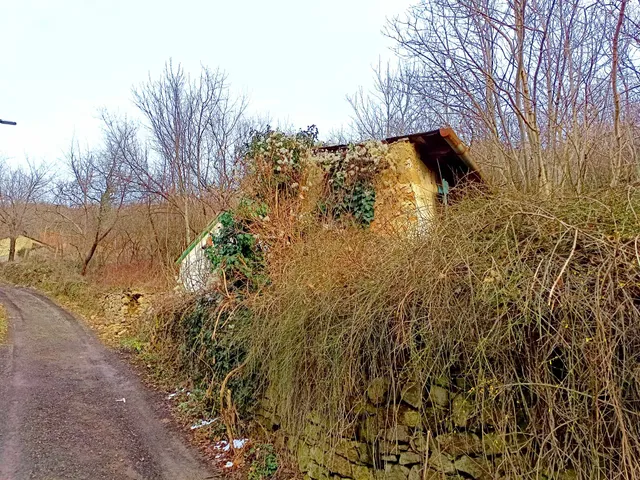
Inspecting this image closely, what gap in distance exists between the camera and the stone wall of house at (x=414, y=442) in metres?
2.99

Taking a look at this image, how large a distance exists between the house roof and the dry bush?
3658 mm

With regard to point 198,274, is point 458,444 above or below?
below

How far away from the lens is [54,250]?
23219mm

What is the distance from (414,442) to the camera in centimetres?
350

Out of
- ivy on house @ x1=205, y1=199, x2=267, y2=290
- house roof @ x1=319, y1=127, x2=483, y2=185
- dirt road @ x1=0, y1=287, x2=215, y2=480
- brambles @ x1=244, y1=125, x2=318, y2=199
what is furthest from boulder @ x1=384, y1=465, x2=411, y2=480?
brambles @ x1=244, y1=125, x2=318, y2=199

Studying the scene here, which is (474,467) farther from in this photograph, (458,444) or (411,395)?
(411,395)

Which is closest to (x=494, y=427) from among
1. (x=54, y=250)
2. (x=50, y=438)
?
(x=50, y=438)

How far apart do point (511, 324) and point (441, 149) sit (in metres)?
5.94

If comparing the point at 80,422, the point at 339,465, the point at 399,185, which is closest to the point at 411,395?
the point at 339,465

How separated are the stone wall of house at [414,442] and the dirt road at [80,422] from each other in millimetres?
2116

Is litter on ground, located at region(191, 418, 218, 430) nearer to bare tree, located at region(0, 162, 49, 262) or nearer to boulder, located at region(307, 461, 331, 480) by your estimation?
boulder, located at region(307, 461, 331, 480)

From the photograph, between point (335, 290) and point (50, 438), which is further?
point (50, 438)

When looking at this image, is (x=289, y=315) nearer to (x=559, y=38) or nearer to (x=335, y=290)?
(x=335, y=290)

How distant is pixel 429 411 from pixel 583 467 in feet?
3.75
